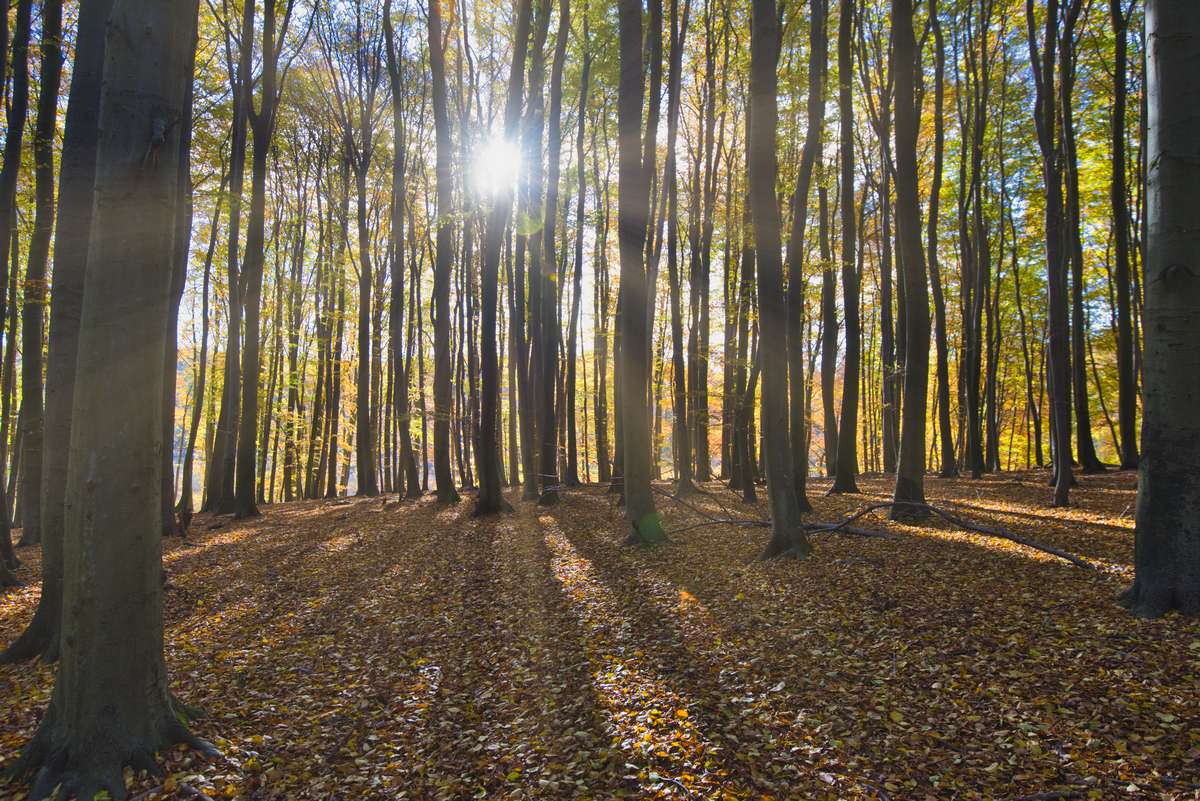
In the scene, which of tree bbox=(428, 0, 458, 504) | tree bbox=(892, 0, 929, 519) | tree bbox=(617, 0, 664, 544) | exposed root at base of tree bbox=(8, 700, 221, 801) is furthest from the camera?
tree bbox=(428, 0, 458, 504)

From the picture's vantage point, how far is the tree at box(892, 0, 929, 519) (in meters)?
8.78

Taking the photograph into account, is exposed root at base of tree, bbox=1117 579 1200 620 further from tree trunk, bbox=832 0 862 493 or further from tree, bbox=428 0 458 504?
tree, bbox=428 0 458 504

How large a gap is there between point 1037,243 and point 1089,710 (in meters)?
22.0

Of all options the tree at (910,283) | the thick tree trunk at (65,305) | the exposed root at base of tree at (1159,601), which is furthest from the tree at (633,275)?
the thick tree trunk at (65,305)

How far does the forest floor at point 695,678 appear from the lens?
301 centimetres

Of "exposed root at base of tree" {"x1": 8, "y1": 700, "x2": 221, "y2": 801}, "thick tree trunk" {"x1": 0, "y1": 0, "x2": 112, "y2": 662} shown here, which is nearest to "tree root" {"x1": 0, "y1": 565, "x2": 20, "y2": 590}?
"thick tree trunk" {"x1": 0, "y1": 0, "x2": 112, "y2": 662}

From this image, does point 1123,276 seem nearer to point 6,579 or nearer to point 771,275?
point 771,275

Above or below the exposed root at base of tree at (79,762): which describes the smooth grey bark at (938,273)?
above

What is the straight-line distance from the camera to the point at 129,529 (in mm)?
2984

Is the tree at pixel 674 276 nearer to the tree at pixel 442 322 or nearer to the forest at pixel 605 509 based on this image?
the forest at pixel 605 509

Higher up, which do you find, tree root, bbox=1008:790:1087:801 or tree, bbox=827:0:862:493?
tree, bbox=827:0:862:493

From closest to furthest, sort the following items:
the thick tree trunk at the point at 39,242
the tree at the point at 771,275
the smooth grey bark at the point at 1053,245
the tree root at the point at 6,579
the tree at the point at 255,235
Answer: the tree at the point at 771,275
the tree root at the point at 6,579
the thick tree trunk at the point at 39,242
the smooth grey bark at the point at 1053,245
the tree at the point at 255,235

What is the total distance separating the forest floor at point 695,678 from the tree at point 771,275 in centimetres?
60

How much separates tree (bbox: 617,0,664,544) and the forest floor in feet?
3.31
